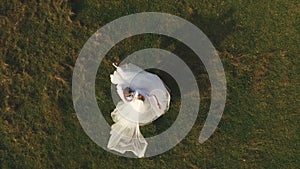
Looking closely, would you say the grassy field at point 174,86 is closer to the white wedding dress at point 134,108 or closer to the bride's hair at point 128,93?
the white wedding dress at point 134,108

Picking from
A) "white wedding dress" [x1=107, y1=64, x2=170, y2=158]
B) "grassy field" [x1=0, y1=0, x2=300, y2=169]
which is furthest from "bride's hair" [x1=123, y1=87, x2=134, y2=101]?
"grassy field" [x1=0, y1=0, x2=300, y2=169]

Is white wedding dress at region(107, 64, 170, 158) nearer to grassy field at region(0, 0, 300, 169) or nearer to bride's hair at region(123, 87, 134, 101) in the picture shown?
bride's hair at region(123, 87, 134, 101)

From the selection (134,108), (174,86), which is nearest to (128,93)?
(134,108)

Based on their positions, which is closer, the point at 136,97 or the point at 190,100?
the point at 136,97

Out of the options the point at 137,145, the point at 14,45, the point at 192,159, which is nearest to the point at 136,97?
the point at 137,145

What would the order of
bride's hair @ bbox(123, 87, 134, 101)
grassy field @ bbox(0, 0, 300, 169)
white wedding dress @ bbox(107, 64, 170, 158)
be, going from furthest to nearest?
grassy field @ bbox(0, 0, 300, 169) → white wedding dress @ bbox(107, 64, 170, 158) → bride's hair @ bbox(123, 87, 134, 101)

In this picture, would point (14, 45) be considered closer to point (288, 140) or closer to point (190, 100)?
point (190, 100)
